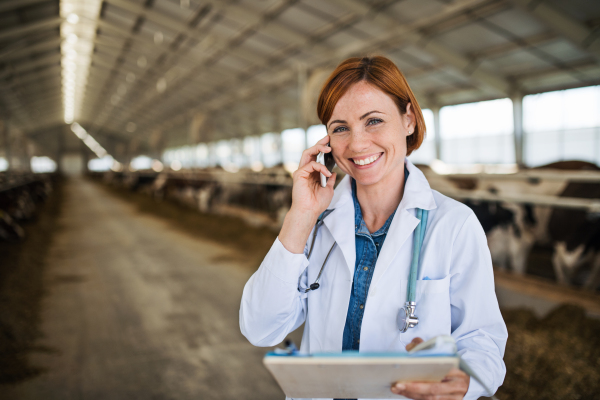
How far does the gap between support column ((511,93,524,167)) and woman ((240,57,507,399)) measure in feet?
52.1

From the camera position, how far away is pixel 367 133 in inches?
48.1

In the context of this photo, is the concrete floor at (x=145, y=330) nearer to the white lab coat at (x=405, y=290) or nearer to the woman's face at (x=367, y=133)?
the white lab coat at (x=405, y=290)

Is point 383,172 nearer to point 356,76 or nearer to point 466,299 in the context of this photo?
point 356,76

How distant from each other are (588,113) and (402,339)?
55.1 ft

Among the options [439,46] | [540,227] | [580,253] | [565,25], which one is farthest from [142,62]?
[580,253]

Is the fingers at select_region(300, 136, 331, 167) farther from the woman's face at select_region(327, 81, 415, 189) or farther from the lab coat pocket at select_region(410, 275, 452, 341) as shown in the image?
the lab coat pocket at select_region(410, 275, 452, 341)

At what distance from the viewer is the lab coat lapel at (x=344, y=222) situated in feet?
4.02

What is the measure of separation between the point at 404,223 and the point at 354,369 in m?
0.47

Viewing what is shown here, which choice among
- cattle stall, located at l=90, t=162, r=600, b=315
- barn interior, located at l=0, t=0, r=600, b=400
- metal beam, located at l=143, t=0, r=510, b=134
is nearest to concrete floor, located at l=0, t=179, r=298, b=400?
barn interior, located at l=0, t=0, r=600, b=400

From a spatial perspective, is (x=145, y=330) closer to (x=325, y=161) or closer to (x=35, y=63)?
(x=325, y=161)

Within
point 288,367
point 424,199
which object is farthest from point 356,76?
point 288,367

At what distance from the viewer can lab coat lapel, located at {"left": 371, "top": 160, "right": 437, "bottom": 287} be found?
3.76ft

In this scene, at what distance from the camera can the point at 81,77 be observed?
90.4 ft

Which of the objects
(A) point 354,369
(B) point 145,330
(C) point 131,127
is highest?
(C) point 131,127
